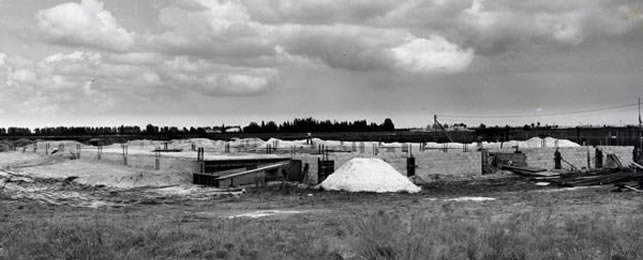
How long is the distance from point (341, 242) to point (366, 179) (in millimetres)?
13599

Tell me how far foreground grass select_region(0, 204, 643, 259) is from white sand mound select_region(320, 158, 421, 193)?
11628 millimetres

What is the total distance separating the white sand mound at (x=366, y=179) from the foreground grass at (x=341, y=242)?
1163 centimetres

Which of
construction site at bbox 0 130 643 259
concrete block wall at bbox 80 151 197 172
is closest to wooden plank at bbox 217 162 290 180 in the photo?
construction site at bbox 0 130 643 259

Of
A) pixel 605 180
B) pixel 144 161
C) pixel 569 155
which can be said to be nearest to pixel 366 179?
pixel 605 180

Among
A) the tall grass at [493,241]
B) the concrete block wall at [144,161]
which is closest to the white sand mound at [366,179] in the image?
the concrete block wall at [144,161]

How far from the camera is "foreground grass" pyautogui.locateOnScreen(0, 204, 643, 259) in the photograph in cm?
940

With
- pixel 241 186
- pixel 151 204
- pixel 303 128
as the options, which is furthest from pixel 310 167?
pixel 303 128

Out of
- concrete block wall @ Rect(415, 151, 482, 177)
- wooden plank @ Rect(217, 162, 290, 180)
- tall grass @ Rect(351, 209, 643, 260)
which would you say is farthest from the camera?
concrete block wall @ Rect(415, 151, 482, 177)

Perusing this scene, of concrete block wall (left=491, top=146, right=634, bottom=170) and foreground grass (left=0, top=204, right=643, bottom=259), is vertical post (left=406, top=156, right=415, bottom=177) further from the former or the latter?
foreground grass (left=0, top=204, right=643, bottom=259)

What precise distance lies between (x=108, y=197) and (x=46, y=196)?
9.56 feet

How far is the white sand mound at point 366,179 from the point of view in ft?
79.3

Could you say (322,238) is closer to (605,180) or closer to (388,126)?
(605,180)

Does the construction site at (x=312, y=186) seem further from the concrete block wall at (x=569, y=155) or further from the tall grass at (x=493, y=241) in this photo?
the tall grass at (x=493, y=241)

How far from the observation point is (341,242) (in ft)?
35.8
